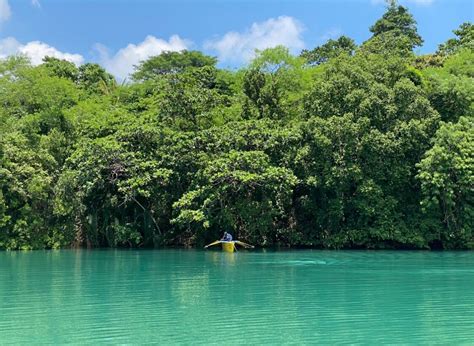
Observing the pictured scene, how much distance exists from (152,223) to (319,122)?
11.0 meters

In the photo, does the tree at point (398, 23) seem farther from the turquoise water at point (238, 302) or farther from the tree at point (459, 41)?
the turquoise water at point (238, 302)

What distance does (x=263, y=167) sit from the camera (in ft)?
90.9

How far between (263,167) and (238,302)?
50.8 ft

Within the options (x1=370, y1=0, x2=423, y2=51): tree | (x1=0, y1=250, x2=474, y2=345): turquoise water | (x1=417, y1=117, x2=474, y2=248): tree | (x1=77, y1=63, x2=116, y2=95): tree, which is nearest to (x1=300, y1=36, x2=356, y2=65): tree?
(x1=370, y1=0, x2=423, y2=51): tree

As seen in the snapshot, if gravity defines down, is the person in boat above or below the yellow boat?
above

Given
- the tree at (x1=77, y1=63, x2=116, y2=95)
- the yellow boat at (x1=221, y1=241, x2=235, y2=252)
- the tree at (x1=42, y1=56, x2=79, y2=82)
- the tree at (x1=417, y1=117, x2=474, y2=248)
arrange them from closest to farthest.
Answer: the tree at (x1=417, y1=117, x2=474, y2=248)
the yellow boat at (x1=221, y1=241, x2=235, y2=252)
the tree at (x1=77, y1=63, x2=116, y2=95)
the tree at (x1=42, y1=56, x2=79, y2=82)

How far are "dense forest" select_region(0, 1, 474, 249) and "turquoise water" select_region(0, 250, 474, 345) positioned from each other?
6.64m

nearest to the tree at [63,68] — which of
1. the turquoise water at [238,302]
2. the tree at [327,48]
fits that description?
the tree at [327,48]

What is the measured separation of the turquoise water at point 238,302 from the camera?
949 cm

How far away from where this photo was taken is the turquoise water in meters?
9.49

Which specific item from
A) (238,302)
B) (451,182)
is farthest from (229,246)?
(238,302)

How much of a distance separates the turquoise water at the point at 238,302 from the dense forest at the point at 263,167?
6.64 metres

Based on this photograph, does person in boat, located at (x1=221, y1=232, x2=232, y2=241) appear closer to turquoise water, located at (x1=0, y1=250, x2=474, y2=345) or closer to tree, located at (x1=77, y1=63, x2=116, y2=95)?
turquoise water, located at (x1=0, y1=250, x2=474, y2=345)

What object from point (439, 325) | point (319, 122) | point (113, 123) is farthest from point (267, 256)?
point (439, 325)
